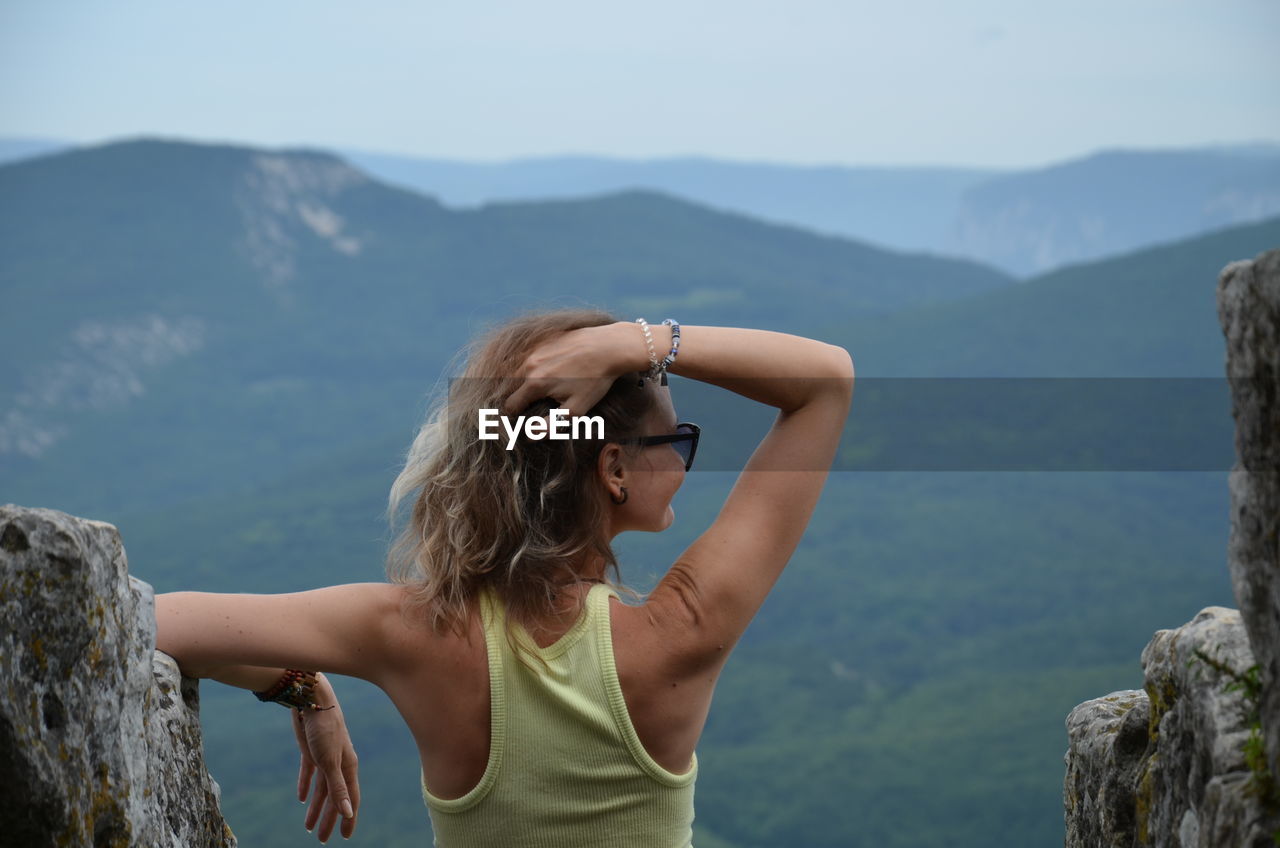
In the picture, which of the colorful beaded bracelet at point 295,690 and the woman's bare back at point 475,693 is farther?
the colorful beaded bracelet at point 295,690

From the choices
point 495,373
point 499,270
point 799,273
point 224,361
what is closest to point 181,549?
point 224,361

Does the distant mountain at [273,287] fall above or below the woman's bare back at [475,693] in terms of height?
above

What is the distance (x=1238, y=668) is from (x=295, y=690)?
83.9 inches

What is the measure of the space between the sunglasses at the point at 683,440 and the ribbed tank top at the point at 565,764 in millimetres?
355

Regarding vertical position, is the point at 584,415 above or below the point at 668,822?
above

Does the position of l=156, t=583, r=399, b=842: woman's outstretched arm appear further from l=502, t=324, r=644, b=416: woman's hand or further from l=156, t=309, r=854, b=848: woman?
l=502, t=324, r=644, b=416: woman's hand

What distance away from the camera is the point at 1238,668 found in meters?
2.30

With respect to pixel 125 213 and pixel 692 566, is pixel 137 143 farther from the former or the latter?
pixel 692 566

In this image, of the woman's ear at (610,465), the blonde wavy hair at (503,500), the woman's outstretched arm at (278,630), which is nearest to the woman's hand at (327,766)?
the woman's outstretched arm at (278,630)

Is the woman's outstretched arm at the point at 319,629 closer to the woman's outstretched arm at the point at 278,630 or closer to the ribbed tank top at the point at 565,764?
the woman's outstretched arm at the point at 278,630

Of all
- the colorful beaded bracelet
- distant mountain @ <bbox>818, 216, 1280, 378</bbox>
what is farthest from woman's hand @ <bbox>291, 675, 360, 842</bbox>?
distant mountain @ <bbox>818, 216, 1280, 378</bbox>

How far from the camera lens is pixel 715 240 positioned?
114250 millimetres

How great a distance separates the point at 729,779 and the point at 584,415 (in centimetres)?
4142

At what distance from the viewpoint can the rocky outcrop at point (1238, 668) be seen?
2074 millimetres
